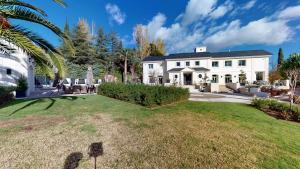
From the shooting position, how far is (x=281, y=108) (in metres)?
10.2

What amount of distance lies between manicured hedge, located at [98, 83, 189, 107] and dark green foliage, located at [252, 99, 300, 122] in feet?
18.2

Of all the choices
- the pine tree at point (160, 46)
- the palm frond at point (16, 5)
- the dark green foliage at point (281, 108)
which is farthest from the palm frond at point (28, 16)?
the pine tree at point (160, 46)

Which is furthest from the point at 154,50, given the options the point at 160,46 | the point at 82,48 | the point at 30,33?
the point at 30,33

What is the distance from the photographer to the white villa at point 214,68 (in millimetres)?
33375

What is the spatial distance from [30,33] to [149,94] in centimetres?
692

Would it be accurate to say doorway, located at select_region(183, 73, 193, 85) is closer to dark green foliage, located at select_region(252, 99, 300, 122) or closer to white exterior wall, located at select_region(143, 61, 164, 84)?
white exterior wall, located at select_region(143, 61, 164, 84)

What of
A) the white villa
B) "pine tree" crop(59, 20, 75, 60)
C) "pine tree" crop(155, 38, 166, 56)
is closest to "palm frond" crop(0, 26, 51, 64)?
"pine tree" crop(59, 20, 75, 60)

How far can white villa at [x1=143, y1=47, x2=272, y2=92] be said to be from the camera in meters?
33.4

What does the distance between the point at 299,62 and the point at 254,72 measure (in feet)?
61.4

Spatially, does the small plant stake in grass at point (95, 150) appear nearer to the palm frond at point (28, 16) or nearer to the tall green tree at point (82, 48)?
the palm frond at point (28, 16)

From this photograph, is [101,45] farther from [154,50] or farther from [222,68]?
[222,68]

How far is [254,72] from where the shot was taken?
33.7m

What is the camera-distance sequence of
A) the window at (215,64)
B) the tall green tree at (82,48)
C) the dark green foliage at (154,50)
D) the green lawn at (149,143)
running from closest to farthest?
the green lawn at (149,143) → the window at (215,64) → the tall green tree at (82,48) → the dark green foliage at (154,50)

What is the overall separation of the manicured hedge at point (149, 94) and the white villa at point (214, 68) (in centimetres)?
1979
